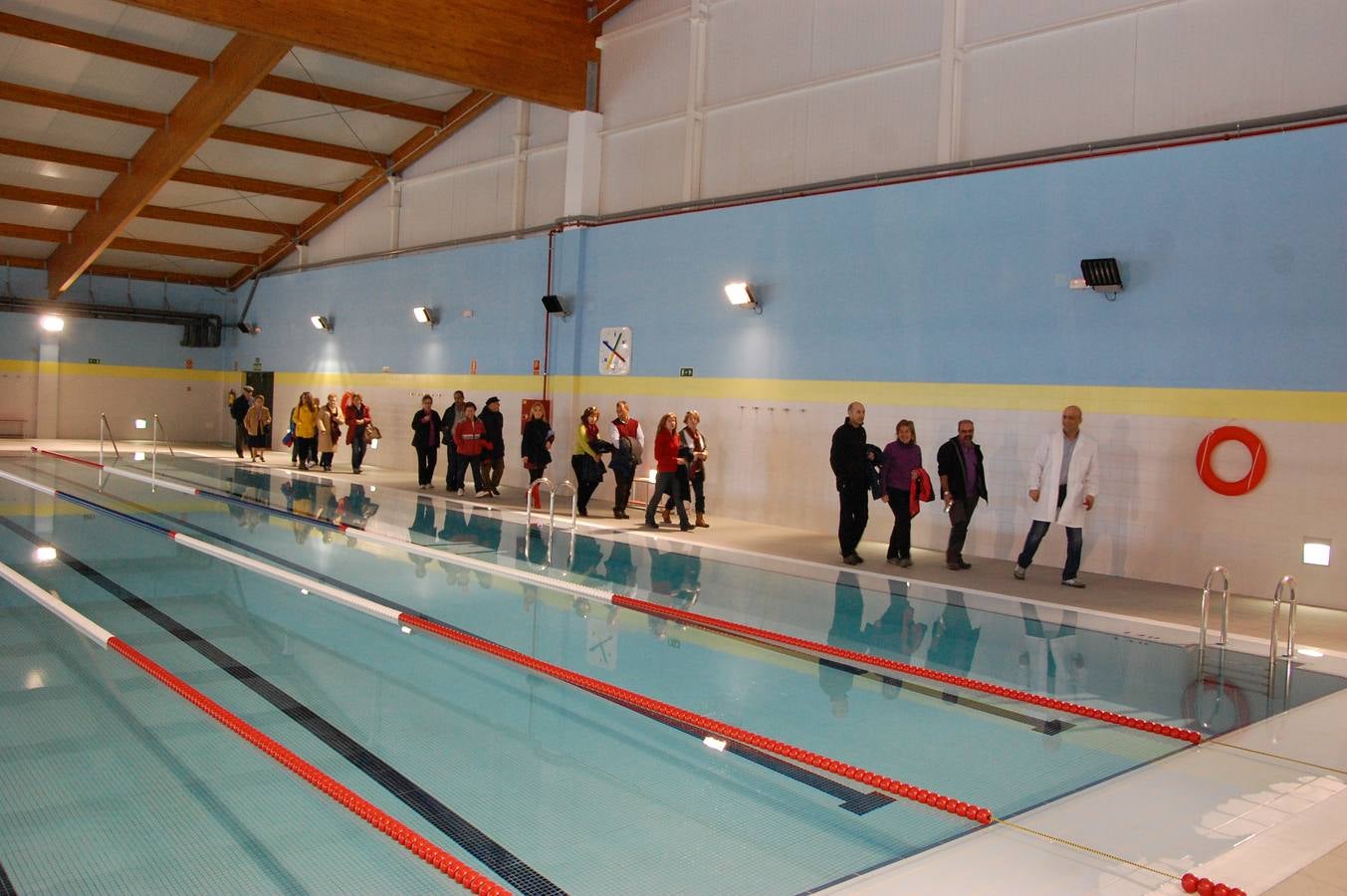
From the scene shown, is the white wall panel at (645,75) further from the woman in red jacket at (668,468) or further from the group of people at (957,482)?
the group of people at (957,482)

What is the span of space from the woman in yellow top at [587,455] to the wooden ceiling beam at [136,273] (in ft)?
60.1

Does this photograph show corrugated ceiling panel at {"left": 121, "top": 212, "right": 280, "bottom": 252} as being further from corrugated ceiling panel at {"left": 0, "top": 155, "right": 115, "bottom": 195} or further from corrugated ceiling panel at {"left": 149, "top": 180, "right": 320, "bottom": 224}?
corrugated ceiling panel at {"left": 0, "top": 155, "right": 115, "bottom": 195}

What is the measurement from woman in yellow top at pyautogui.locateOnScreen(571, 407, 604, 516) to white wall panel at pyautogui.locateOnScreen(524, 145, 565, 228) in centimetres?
517

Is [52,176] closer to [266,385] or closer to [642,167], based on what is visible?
[266,385]

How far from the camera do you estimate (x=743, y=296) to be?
43.4 ft

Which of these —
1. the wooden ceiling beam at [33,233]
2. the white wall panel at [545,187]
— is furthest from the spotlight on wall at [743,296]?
the wooden ceiling beam at [33,233]

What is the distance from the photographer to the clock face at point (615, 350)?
49.7 ft

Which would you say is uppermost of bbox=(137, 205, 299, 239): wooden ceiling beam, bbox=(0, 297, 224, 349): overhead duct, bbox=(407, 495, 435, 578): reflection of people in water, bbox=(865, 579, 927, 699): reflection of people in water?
bbox=(137, 205, 299, 239): wooden ceiling beam

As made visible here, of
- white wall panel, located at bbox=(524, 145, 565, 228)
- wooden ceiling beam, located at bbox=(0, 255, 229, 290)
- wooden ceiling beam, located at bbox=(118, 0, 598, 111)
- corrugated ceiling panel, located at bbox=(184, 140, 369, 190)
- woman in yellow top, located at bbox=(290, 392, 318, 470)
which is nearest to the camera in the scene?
wooden ceiling beam, located at bbox=(118, 0, 598, 111)

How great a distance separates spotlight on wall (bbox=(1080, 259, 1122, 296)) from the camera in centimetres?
980

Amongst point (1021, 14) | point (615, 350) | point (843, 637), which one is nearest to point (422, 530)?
point (615, 350)

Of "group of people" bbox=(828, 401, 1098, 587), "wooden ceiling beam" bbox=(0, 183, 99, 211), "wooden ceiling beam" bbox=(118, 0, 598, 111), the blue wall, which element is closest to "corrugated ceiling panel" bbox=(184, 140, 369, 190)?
"wooden ceiling beam" bbox=(0, 183, 99, 211)

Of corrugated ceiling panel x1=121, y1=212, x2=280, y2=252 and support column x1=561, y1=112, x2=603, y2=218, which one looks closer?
support column x1=561, y1=112, x2=603, y2=218

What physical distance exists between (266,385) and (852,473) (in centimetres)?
2000
